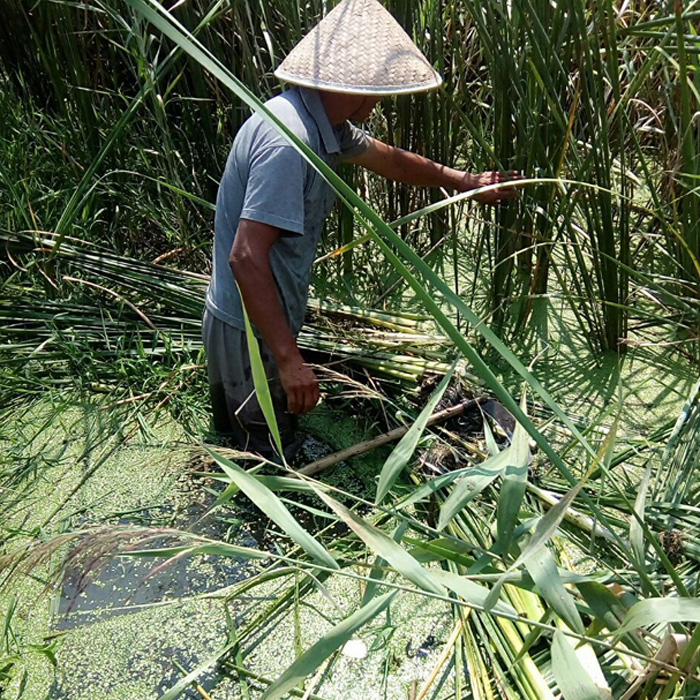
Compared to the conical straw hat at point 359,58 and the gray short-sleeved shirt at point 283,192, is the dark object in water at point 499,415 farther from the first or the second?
the conical straw hat at point 359,58

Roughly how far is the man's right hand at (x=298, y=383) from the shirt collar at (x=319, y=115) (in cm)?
46

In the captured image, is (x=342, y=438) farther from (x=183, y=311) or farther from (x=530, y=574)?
(x=530, y=574)

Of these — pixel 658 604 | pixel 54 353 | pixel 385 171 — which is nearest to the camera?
pixel 658 604

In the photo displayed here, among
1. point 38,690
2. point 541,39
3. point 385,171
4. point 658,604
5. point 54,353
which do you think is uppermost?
point 541,39

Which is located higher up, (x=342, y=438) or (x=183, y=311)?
(x=183, y=311)

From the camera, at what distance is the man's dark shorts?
1.84 meters

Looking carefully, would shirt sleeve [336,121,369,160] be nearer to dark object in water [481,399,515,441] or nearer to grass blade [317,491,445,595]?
dark object in water [481,399,515,441]

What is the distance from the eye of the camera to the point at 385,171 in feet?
6.79

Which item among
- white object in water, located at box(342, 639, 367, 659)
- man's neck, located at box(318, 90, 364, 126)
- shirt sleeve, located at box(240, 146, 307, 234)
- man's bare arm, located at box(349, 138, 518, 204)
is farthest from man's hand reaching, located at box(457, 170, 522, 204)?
white object in water, located at box(342, 639, 367, 659)

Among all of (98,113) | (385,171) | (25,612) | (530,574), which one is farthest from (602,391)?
(98,113)

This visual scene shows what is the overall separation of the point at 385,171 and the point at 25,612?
4.32 feet

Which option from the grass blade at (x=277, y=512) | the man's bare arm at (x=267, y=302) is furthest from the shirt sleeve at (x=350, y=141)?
the grass blade at (x=277, y=512)

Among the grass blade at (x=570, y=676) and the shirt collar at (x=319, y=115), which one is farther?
the shirt collar at (x=319, y=115)

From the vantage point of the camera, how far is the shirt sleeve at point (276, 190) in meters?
1.56
